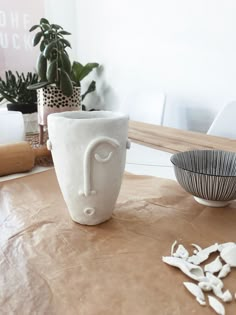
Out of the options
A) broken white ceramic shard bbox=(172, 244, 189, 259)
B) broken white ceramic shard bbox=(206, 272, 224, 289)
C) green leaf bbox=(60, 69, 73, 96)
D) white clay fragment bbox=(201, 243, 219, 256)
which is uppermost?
green leaf bbox=(60, 69, 73, 96)

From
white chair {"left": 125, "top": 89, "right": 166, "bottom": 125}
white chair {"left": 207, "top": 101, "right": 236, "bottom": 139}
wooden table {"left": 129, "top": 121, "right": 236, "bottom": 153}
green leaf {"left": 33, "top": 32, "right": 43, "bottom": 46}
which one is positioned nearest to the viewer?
wooden table {"left": 129, "top": 121, "right": 236, "bottom": 153}

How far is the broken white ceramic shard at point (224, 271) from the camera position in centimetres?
40

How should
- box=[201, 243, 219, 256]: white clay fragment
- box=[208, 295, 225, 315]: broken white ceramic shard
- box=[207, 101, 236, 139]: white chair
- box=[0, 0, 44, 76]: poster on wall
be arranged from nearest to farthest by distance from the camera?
box=[208, 295, 225, 315]: broken white ceramic shard < box=[201, 243, 219, 256]: white clay fragment < box=[207, 101, 236, 139]: white chair < box=[0, 0, 44, 76]: poster on wall

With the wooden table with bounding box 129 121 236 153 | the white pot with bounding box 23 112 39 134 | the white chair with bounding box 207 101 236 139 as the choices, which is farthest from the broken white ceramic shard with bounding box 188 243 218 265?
the white chair with bounding box 207 101 236 139

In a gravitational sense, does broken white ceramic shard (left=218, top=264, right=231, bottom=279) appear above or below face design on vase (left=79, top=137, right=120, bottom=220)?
below

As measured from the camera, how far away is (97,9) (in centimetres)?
233

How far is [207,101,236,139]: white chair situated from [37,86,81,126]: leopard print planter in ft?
2.35

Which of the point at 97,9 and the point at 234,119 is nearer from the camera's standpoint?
the point at 234,119

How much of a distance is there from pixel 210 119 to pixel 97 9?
1.29 m

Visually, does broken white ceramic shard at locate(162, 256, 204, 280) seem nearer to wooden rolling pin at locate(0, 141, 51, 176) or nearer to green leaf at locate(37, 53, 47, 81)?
wooden rolling pin at locate(0, 141, 51, 176)

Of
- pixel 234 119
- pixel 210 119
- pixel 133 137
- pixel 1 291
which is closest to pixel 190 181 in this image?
pixel 1 291

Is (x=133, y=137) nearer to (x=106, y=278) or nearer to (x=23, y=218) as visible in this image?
(x=23, y=218)

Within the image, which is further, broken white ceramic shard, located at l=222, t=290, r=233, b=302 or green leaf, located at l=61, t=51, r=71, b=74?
green leaf, located at l=61, t=51, r=71, b=74

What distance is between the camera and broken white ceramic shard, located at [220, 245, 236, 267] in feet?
1.40
